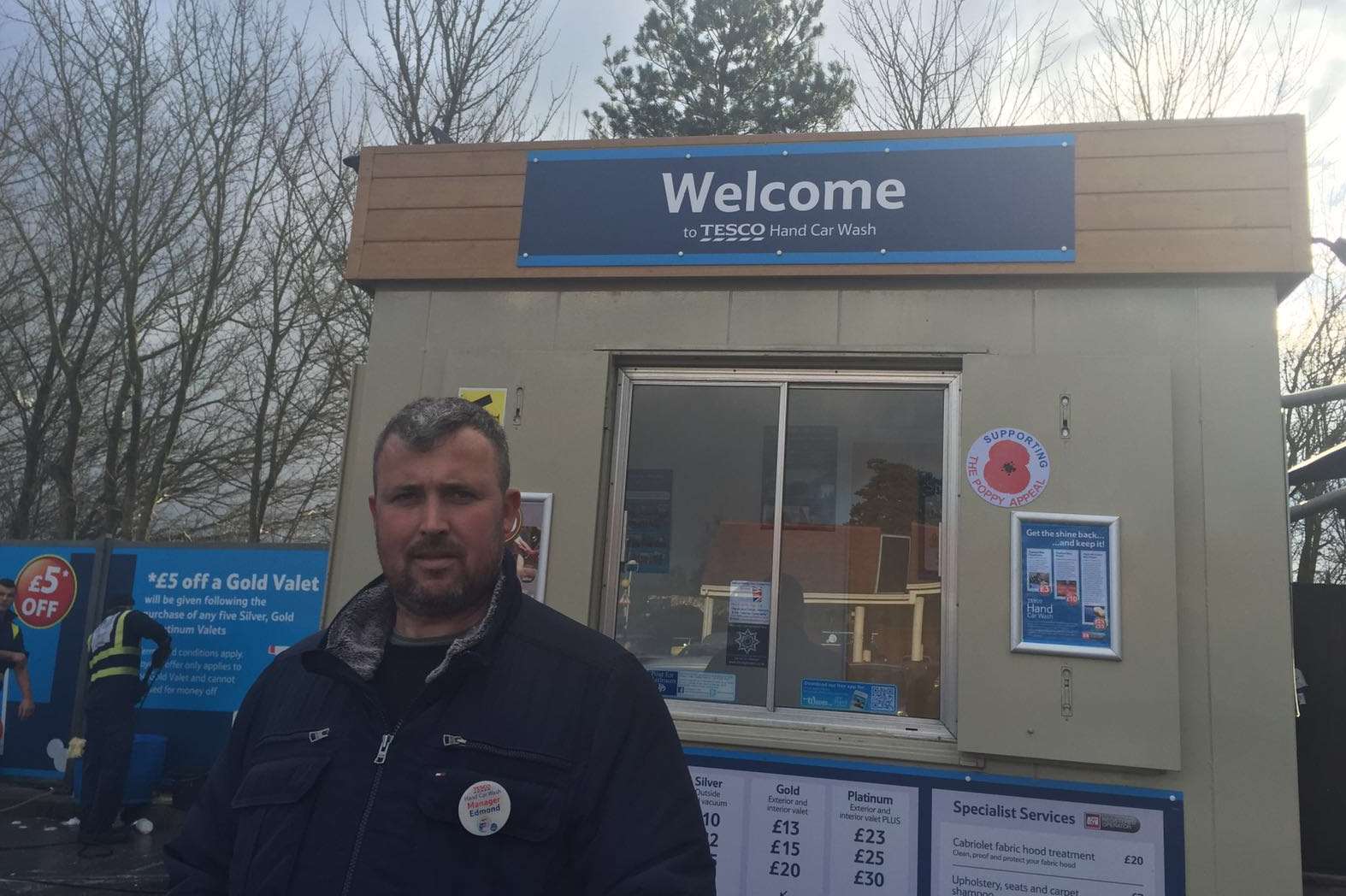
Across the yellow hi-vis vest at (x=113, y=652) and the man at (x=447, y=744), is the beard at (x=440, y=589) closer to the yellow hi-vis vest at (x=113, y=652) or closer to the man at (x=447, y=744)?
the man at (x=447, y=744)

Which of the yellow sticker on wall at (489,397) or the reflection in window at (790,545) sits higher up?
the yellow sticker on wall at (489,397)

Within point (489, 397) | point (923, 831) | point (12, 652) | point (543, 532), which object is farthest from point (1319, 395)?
point (12, 652)

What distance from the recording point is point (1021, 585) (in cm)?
402

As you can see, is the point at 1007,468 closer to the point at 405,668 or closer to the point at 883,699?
the point at 883,699

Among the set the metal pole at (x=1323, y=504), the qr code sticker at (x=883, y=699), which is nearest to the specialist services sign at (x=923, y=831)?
the qr code sticker at (x=883, y=699)

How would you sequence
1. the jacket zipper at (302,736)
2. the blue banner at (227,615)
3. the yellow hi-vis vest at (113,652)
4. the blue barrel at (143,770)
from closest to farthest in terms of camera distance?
the jacket zipper at (302,736), the yellow hi-vis vest at (113,652), the blue barrel at (143,770), the blue banner at (227,615)

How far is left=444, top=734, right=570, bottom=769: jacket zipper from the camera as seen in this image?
1.70 meters

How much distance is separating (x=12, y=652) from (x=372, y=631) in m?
8.98

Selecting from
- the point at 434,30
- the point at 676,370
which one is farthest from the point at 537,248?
the point at 434,30

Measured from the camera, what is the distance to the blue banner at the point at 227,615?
8.45 m

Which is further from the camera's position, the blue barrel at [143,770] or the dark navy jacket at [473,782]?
the blue barrel at [143,770]

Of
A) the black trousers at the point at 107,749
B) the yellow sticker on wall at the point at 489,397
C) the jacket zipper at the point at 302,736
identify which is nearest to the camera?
the jacket zipper at the point at 302,736

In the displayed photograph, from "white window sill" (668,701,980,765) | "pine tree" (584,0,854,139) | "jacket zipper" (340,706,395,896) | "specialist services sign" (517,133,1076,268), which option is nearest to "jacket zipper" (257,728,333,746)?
"jacket zipper" (340,706,395,896)

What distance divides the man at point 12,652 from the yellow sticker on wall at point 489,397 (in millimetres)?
6829
